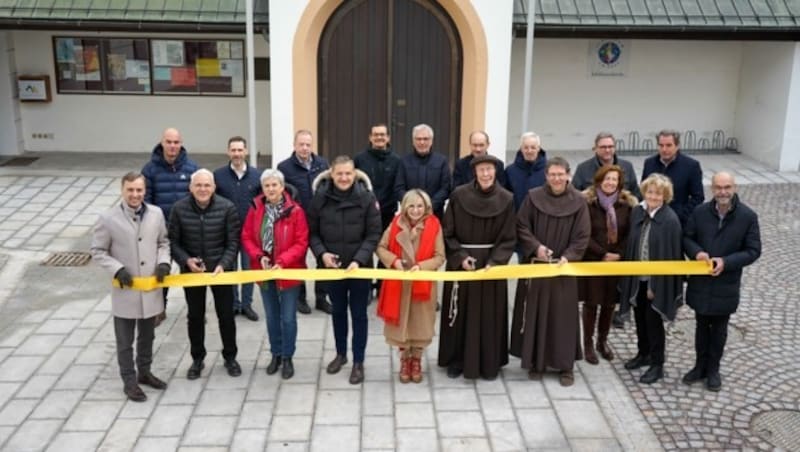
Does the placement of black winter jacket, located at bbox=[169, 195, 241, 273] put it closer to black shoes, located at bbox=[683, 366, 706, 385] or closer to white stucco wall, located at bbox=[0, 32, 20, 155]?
black shoes, located at bbox=[683, 366, 706, 385]

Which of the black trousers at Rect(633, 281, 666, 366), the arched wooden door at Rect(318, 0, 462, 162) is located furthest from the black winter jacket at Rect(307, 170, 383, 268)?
the arched wooden door at Rect(318, 0, 462, 162)

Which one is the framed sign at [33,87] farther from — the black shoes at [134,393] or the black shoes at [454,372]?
the black shoes at [454,372]

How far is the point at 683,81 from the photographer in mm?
15125

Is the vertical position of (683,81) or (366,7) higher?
(366,7)

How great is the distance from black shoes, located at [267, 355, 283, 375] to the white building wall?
16.9ft

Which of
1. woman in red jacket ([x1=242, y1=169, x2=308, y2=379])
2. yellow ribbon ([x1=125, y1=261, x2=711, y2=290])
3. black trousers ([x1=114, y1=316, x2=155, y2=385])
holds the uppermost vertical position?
woman in red jacket ([x1=242, y1=169, x2=308, y2=379])

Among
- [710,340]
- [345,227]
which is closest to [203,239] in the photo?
[345,227]

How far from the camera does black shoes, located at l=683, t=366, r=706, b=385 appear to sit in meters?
6.78

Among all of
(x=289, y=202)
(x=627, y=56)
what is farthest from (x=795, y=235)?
(x=289, y=202)

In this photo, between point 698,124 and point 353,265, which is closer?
point 353,265

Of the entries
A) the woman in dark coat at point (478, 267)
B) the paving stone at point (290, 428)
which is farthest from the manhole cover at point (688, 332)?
the paving stone at point (290, 428)

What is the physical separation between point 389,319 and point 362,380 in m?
0.61

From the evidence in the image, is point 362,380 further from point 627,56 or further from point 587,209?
point 627,56

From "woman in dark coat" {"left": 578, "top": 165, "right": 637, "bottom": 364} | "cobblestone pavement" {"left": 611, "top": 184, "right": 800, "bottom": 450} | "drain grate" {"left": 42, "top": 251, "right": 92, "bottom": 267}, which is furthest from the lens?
"drain grate" {"left": 42, "top": 251, "right": 92, "bottom": 267}
